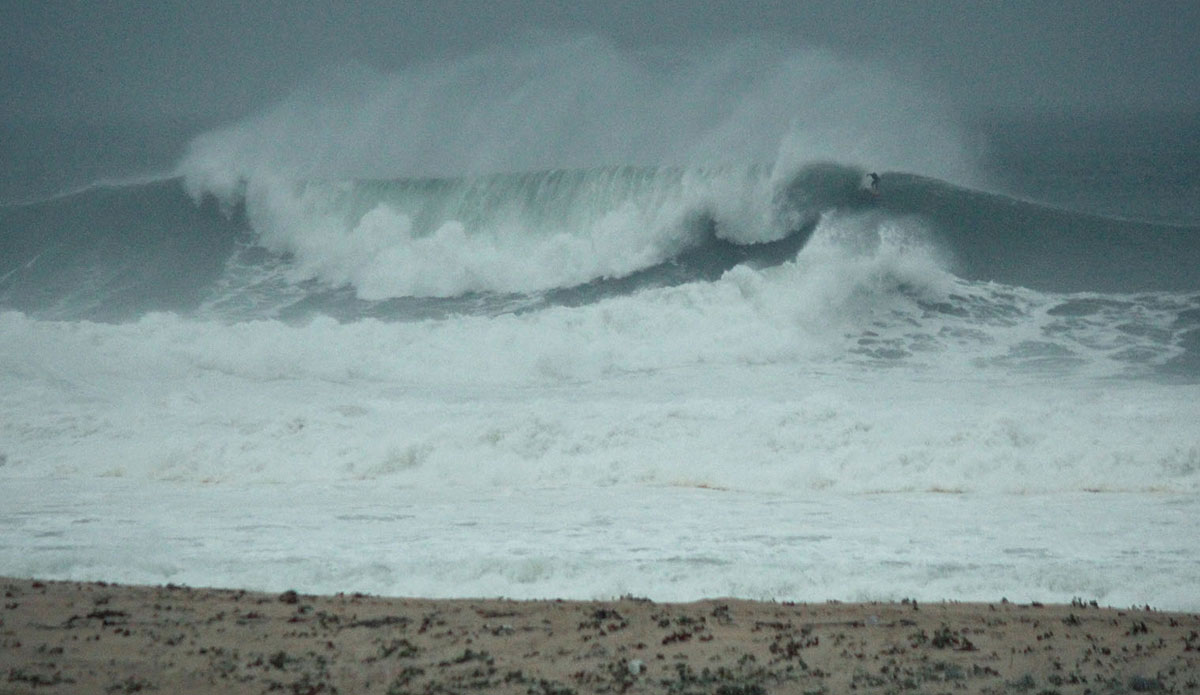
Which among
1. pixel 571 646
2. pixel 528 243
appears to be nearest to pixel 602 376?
pixel 528 243

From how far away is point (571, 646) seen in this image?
5.41m

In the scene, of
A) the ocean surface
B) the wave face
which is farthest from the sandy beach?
the wave face

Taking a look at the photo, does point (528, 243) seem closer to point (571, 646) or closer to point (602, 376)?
point (602, 376)

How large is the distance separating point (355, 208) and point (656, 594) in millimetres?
19394

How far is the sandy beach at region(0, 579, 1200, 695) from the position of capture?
15.8 ft

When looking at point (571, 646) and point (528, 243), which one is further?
point (528, 243)

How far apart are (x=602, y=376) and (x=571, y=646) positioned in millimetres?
9644

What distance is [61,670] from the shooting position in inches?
193

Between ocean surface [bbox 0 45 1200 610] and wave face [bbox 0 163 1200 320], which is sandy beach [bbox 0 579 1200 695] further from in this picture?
wave face [bbox 0 163 1200 320]

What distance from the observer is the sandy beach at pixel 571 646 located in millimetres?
4824

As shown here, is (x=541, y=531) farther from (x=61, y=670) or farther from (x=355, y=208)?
(x=355, y=208)

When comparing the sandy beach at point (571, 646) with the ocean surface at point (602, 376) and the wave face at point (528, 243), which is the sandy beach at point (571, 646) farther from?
the wave face at point (528, 243)

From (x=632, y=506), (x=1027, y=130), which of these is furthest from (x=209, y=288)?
(x=1027, y=130)

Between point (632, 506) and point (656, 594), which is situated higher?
point (632, 506)
